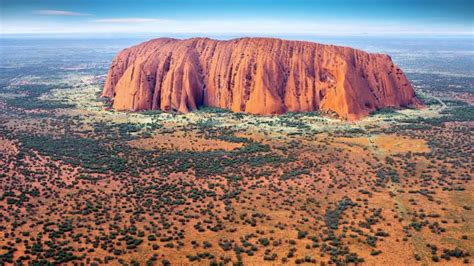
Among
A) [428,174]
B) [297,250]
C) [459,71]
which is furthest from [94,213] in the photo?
[459,71]

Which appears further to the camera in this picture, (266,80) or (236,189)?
(266,80)

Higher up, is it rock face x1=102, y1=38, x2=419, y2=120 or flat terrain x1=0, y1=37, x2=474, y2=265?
rock face x1=102, y1=38, x2=419, y2=120

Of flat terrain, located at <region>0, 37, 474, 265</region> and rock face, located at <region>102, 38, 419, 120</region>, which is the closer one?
flat terrain, located at <region>0, 37, 474, 265</region>

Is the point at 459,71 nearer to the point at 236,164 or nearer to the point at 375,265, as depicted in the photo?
the point at 236,164

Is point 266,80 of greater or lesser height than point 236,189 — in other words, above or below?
above
